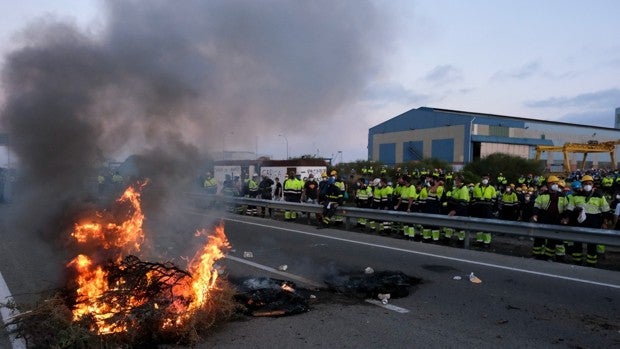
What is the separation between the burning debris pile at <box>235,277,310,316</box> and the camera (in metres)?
5.09

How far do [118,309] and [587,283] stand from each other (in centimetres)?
621

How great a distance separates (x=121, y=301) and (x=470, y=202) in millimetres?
9612

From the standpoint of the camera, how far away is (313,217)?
15.9 meters

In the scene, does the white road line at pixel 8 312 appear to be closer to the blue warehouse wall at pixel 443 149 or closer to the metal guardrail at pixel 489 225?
the metal guardrail at pixel 489 225

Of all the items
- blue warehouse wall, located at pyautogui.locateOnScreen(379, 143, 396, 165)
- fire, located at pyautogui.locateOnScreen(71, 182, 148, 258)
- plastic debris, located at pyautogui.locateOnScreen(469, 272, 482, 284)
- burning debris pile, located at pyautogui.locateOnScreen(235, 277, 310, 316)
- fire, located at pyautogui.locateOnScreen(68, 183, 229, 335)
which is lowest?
plastic debris, located at pyautogui.locateOnScreen(469, 272, 482, 284)

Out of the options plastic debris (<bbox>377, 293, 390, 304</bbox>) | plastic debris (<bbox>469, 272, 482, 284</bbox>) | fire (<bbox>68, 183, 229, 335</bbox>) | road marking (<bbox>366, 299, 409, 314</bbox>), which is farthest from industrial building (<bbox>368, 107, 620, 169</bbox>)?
fire (<bbox>68, 183, 229, 335</bbox>)

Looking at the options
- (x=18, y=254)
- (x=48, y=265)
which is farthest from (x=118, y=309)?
(x=18, y=254)

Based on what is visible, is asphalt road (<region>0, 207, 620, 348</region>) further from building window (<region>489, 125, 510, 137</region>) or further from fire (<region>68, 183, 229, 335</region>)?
building window (<region>489, 125, 510, 137</region>)

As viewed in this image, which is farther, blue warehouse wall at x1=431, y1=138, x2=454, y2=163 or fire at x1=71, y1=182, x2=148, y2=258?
blue warehouse wall at x1=431, y1=138, x2=454, y2=163

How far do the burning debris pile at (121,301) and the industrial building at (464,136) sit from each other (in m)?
48.1

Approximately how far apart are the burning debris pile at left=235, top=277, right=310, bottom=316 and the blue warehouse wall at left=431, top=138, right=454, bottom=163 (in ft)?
180

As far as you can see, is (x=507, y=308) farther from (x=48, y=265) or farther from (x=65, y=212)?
(x=48, y=265)

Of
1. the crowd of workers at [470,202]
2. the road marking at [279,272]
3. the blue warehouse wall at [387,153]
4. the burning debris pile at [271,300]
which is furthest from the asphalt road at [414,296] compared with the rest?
the blue warehouse wall at [387,153]

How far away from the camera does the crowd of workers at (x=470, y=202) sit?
30.2 feet
